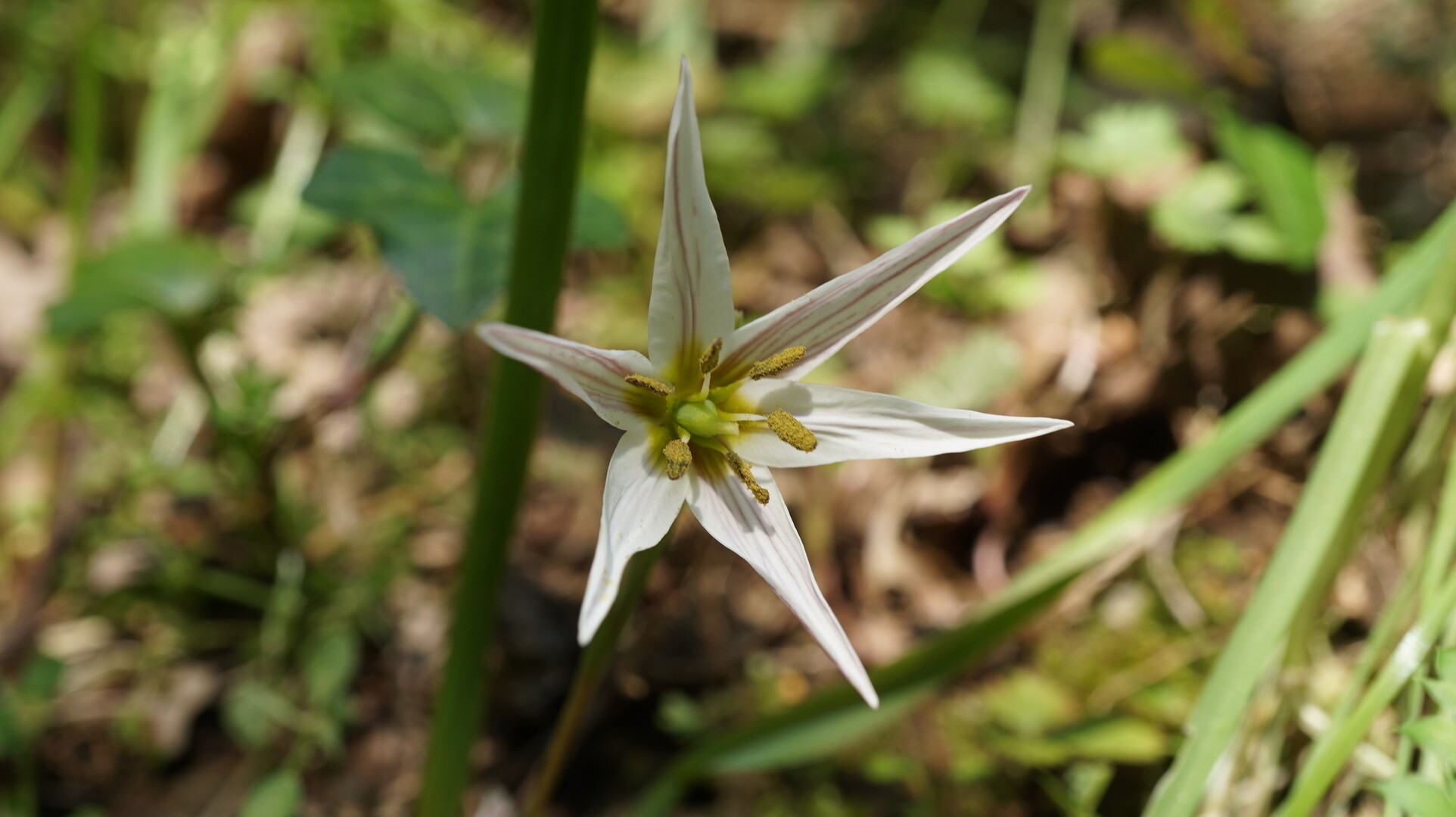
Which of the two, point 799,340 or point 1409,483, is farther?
point 1409,483

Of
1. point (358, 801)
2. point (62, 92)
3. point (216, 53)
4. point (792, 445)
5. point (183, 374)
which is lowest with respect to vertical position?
point (358, 801)

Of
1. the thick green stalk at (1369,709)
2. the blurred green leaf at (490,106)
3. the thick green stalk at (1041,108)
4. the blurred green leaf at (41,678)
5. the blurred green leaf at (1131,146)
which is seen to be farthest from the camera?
the thick green stalk at (1041,108)

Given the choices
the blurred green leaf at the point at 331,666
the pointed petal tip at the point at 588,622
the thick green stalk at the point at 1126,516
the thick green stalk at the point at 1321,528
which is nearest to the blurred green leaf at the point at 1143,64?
the thick green stalk at the point at 1126,516

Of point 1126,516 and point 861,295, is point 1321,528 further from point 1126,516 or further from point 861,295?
point 861,295

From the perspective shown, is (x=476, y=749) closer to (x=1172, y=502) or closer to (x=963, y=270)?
(x=1172, y=502)

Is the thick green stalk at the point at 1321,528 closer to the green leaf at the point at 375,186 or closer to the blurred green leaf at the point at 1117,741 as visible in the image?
the blurred green leaf at the point at 1117,741

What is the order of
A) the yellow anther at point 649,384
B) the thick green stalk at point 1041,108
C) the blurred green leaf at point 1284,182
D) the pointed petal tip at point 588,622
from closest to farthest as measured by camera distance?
the pointed petal tip at point 588,622, the yellow anther at point 649,384, the blurred green leaf at point 1284,182, the thick green stalk at point 1041,108

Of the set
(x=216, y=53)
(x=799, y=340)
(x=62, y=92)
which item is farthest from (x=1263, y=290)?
(x=62, y=92)
